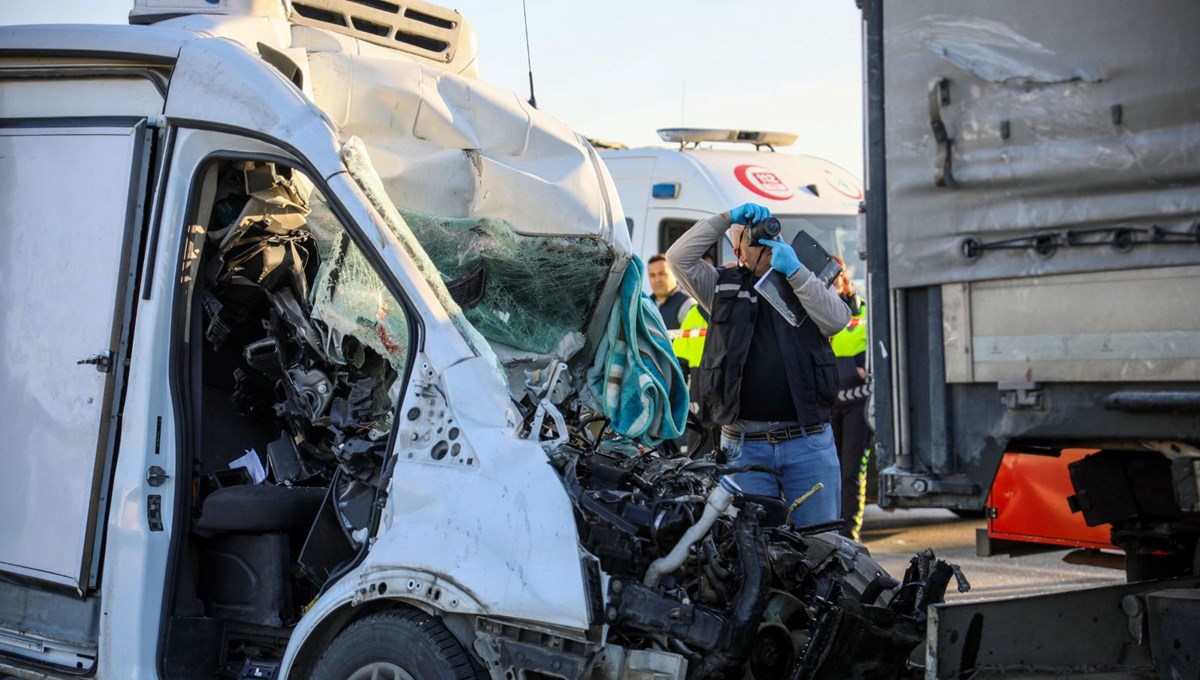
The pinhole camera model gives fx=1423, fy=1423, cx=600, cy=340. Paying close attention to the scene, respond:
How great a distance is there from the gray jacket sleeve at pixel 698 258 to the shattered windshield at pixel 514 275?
3.21 feet

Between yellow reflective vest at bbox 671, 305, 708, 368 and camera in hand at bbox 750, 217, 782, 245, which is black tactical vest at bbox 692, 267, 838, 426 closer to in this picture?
camera in hand at bbox 750, 217, 782, 245

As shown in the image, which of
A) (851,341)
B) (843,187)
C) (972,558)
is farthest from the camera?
(843,187)

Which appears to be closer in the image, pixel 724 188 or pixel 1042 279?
pixel 1042 279

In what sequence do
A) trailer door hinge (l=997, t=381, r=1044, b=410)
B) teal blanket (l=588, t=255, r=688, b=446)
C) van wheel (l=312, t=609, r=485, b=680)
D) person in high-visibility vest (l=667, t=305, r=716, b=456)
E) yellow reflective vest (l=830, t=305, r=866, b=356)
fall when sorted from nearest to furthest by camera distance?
trailer door hinge (l=997, t=381, r=1044, b=410), van wheel (l=312, t=609, r=485, b=680), teal blanket (l=588, t=255, r=688, b=446), yellow reflective vest (l=830, t=305, r=866, b=356), person in high-visibility vest (l=667, t=305, r=716, b=456)

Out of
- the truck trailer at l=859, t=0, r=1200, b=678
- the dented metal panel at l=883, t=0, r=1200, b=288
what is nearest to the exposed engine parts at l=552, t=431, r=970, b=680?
the truck trailer at l=859, t=0, r=1200, b=678

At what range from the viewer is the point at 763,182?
11.7m

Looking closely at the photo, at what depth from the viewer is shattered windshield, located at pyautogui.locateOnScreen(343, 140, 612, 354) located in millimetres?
5250

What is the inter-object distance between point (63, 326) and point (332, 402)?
0.98 m

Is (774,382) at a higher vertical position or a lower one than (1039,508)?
higher

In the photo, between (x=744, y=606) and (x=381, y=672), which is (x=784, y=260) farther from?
(x=381, y=672)

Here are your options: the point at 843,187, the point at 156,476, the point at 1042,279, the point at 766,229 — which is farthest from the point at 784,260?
the point at 843,187

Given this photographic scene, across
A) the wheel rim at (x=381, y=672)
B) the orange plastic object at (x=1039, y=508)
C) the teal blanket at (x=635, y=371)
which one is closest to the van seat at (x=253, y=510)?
the wheel rim at (x=381, y=672)

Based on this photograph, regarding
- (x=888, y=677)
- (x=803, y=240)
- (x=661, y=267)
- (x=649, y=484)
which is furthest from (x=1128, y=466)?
(x=661, y=267)

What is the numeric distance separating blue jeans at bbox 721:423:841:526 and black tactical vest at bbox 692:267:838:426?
117 millimetres
